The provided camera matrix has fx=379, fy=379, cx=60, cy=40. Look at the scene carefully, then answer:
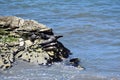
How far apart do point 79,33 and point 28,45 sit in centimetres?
320

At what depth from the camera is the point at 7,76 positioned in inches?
266

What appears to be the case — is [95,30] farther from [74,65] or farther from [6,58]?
[6,58]

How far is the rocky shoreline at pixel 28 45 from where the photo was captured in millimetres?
7466

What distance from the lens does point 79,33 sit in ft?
35.5

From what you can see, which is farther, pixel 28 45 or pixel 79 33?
pixel 79 33

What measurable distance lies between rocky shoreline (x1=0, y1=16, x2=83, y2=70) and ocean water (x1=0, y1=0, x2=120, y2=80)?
203mm

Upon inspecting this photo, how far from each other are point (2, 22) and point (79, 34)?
2.81m

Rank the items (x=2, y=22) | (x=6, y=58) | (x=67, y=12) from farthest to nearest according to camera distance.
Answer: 1. (x=67, y=12)
2. (x=2, y=22)
3. (x=6, y=58)

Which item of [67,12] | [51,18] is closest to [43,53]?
[51,18]

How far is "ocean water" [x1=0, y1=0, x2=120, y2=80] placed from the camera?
7016 mm

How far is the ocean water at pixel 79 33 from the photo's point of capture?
702 centimetres

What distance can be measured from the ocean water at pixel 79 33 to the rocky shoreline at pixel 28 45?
203 millimetres

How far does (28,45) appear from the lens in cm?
788

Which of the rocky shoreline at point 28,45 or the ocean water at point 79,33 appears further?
the rocky shoreline at point 28,45
